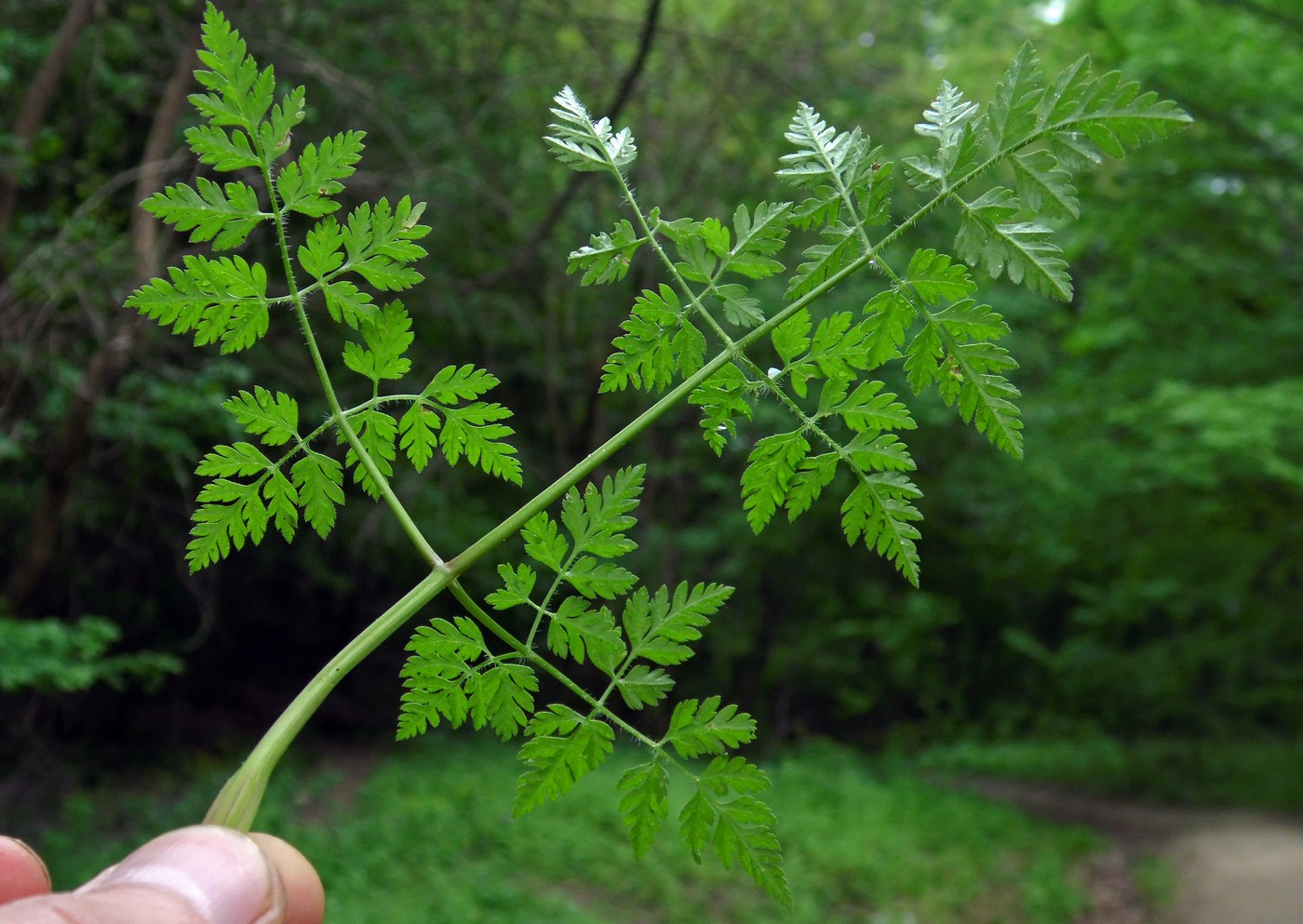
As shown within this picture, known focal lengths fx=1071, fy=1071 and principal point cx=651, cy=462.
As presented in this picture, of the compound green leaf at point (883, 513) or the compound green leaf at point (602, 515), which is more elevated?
the compound green leaf at point (883, 513)

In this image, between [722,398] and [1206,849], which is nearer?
[722,398]

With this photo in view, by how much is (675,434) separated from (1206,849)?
20.7ft

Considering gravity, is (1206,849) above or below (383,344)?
below

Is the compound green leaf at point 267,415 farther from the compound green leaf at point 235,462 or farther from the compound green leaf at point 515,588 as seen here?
the compound green leaf at point 515,588

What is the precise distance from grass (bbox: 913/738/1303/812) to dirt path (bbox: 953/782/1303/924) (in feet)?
1.27

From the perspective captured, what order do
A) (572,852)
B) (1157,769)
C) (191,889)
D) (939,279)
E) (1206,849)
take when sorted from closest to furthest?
(939,279) → (191,889) → (572,852) → (1206,849) → (1157,769)

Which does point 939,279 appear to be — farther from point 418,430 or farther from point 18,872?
point 18,872

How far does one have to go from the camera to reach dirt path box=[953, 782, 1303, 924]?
344 inches

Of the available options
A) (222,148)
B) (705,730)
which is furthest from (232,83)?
(705,730)

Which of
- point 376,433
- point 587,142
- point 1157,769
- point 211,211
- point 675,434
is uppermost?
point 675,434

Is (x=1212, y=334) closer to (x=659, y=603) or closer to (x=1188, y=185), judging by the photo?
(x=1188, y=185)

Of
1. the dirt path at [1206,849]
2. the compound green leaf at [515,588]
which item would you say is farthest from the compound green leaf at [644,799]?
the dirt path at [1206,849]

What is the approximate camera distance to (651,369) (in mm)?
762

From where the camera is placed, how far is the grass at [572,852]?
675cm
